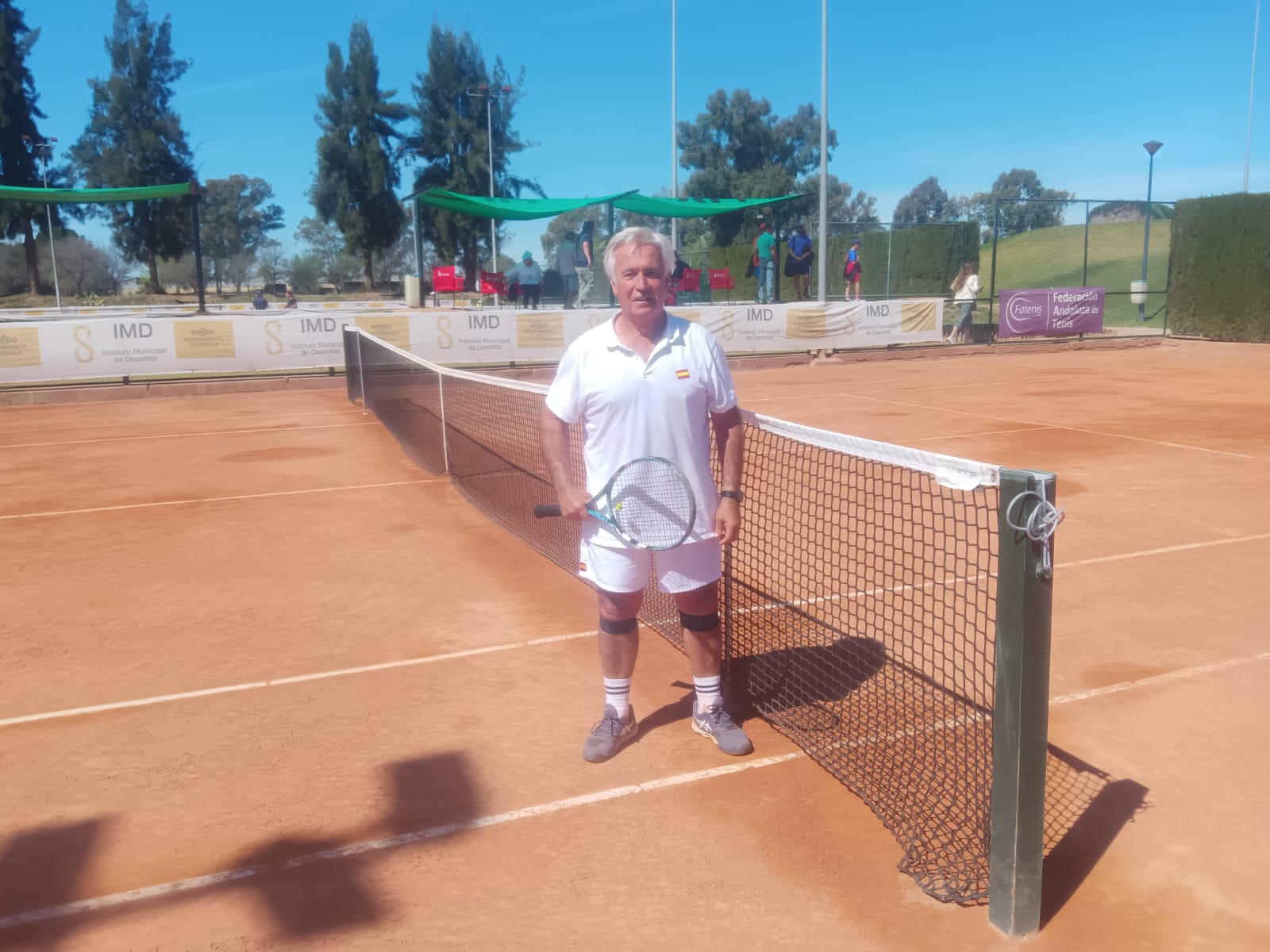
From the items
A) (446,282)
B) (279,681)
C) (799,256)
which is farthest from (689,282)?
(279,681)

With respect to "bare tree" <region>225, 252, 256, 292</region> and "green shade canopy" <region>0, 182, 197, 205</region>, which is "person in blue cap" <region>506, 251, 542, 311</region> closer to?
"green shade canopy" <region>0, 182, 197, 205</region>

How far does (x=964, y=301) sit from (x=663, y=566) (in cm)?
2210

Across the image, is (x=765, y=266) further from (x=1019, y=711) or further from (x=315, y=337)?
(x=1019, y=711)

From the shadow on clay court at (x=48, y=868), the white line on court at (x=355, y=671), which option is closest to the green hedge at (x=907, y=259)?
the white line on court at (x=355, y=671)

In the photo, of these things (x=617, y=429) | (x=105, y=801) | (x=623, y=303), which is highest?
(x=623, y=303)

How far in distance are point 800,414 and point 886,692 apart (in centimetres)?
928

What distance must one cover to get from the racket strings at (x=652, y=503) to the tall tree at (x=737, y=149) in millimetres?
73919

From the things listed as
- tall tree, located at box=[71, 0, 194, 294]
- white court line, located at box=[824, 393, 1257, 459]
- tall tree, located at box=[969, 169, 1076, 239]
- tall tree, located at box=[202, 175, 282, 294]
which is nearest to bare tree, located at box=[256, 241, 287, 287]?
tall tree, located at box=[202, 175, 282, 294]

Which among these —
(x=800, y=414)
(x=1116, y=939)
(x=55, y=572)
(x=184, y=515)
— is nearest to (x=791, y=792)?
(x=1116, y=939)

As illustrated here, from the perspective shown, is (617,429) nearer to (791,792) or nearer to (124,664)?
(791,792)

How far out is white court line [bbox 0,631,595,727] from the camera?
4.55 metres

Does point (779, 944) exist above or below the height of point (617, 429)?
below

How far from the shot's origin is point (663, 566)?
3.80 m

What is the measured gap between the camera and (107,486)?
980cm
